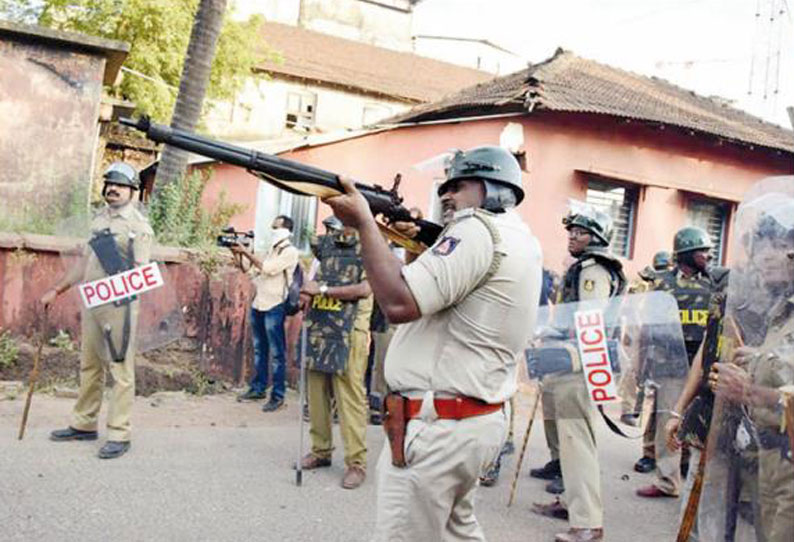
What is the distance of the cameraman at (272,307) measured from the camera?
7.94 m

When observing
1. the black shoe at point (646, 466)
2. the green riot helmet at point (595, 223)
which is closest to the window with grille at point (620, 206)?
the black shoe at point (646, 466)

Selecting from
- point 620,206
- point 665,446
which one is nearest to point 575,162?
point 620,206

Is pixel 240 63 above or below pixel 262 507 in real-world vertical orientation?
above

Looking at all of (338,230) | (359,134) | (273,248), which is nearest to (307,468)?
(338,230)

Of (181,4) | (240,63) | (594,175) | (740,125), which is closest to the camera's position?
(594,175)

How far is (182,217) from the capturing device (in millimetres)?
10125

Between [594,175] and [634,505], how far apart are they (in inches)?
407

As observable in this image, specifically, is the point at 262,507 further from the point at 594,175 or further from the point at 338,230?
the point at 594,175

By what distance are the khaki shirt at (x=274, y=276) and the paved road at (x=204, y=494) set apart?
4.81 feet

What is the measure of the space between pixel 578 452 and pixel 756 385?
1.87m

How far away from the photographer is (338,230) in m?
6.01

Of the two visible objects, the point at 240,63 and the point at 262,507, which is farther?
the point at 240,63

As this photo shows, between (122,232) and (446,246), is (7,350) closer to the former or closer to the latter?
(122,232)

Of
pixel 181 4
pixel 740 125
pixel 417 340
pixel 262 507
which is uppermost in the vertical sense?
pixel 181 4
